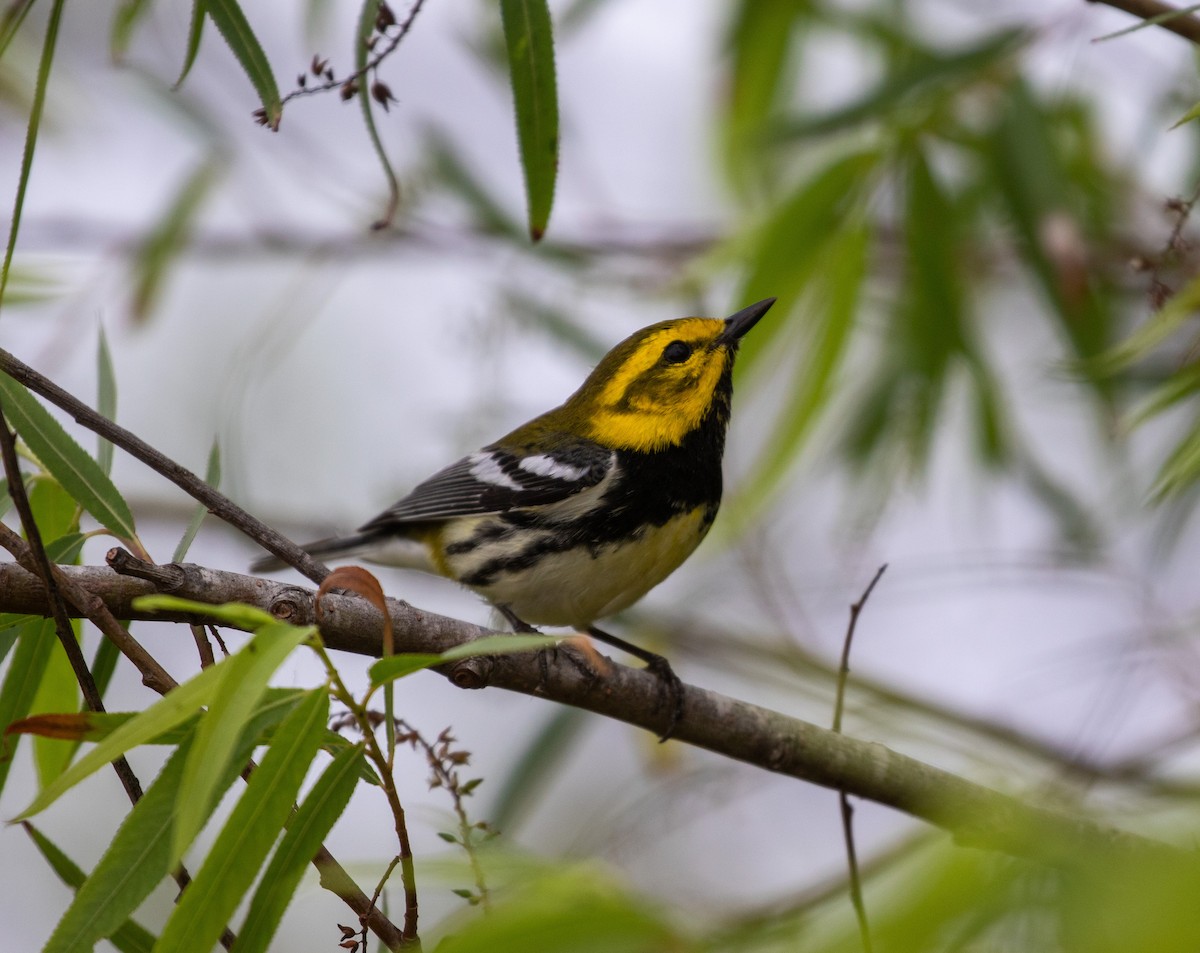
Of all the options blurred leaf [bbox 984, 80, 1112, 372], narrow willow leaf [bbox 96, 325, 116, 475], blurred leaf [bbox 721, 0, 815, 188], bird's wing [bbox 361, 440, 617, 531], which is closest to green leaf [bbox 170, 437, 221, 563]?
narrow willow leaf [bbox 96, 325, 116, 475]

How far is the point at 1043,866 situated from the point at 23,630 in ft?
4.14

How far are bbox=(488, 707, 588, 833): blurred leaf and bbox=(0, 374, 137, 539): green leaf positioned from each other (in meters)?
1.94

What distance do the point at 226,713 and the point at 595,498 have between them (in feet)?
5.52

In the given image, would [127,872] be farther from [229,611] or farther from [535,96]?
[535,96]

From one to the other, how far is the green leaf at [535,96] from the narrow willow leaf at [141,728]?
79cm

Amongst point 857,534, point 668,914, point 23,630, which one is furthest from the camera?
point 857,534

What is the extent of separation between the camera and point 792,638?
3.41 meters

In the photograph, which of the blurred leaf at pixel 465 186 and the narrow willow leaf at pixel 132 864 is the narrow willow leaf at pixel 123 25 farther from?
the blurred leaf at pixel 465 186

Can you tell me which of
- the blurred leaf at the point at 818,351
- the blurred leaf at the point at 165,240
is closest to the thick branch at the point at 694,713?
the blurred leaf at the point at 818,351

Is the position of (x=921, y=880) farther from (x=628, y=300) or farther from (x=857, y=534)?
(x=628, y=300)

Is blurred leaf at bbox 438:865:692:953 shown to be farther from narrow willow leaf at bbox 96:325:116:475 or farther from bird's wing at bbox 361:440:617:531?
bird's wing at bbox 361:440:617:531

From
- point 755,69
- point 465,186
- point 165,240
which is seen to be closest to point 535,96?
point 755,69

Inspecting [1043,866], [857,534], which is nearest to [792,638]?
[857,534]

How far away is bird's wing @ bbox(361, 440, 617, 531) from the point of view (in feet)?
9.52
